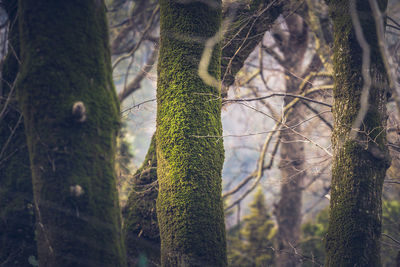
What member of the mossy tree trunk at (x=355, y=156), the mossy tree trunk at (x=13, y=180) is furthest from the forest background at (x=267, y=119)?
the mossy tree trunk at (x=355, y=156)

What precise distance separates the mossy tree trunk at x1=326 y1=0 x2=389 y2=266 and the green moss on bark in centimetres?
200

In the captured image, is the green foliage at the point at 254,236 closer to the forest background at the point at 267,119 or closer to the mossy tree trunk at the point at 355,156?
the forest background at the point at 267,119

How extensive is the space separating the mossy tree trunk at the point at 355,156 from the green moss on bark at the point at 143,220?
6.56 feet

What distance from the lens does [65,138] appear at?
2283 millimetres

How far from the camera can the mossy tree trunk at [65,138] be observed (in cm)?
225

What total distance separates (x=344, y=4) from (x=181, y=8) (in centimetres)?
176

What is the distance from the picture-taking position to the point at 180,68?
297cm

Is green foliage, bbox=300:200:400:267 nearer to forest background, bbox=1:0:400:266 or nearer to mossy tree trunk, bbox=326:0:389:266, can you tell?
forest background, bbox=1:0:400:266

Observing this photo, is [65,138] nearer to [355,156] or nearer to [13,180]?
[13,180]

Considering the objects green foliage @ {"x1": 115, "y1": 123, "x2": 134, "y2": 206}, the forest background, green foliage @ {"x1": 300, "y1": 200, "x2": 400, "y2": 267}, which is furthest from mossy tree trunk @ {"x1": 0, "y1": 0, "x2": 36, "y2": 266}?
green foliage @ {"x1": 300, "y1": 200, "x2": 400, "y2": 267}

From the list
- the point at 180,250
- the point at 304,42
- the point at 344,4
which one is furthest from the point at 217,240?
the point at 304,42

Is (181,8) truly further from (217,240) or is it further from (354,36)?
(217,240)

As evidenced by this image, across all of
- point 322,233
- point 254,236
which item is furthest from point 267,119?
point 254,236

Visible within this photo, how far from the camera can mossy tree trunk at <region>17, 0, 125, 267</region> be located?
2.25 meters
